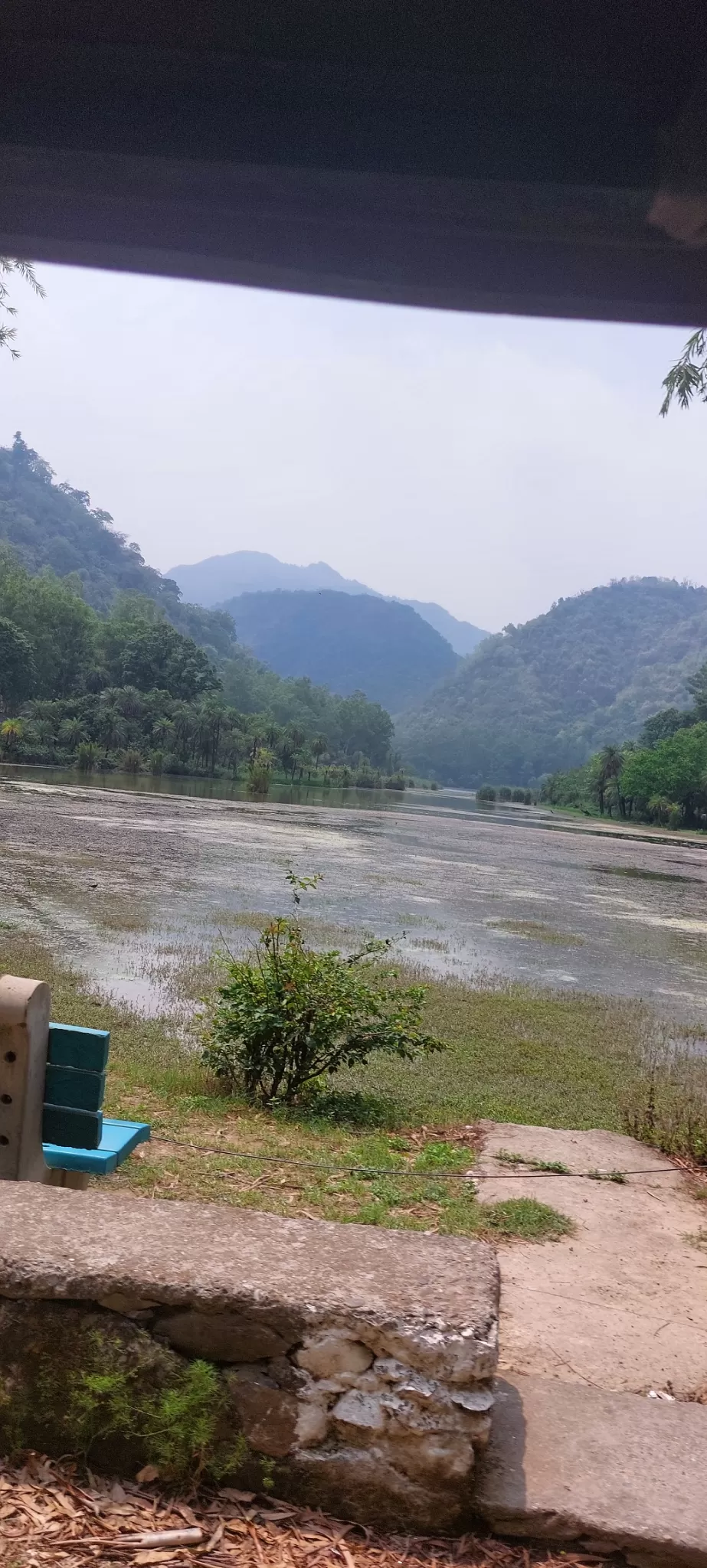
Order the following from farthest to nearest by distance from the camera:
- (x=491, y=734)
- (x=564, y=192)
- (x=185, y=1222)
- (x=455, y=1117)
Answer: (x=491, y=734)
(x=455, y=1117)
(x=185, y=1222)
(x=564, y=192)

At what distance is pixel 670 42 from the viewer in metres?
1.44

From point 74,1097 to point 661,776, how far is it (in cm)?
6940

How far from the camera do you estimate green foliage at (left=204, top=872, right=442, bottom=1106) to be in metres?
A: 5.38

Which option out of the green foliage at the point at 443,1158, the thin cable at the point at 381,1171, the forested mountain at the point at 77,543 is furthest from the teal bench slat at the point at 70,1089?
the forested mountain at the point at 77,543

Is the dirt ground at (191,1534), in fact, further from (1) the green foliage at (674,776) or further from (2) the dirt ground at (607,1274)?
(1) the green foliage at (674,776)

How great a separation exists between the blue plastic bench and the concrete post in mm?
75

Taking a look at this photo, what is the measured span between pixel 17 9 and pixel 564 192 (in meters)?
0.85

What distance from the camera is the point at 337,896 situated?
16.3m

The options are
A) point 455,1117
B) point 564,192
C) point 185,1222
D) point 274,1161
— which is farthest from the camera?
point 455,1117

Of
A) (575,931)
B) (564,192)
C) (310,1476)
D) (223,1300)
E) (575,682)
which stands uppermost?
(575,682)

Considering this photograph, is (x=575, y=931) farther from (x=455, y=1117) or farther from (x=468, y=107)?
(x=468, y=107)

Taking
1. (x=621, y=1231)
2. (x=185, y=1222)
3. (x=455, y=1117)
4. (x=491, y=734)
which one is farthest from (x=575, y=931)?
(x=491, y=734)

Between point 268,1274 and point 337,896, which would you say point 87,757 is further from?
point 268,1274

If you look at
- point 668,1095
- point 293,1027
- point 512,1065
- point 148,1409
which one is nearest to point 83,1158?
point 148,1409
